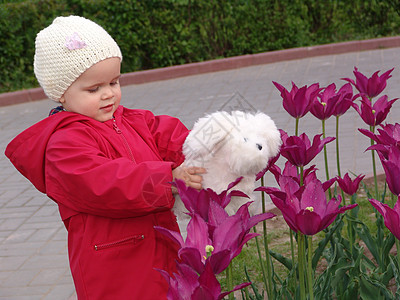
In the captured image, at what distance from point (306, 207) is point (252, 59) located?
8544 mm

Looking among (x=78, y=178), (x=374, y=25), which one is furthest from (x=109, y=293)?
(x=374, y=25)

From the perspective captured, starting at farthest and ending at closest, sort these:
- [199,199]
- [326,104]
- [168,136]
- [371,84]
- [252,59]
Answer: [252,59]
[371,84]
[326,104]
[168,136]
[199,199]

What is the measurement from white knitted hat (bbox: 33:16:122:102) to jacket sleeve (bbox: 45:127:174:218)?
19 cm

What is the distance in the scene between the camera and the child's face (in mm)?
2164

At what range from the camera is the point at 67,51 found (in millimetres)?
2160

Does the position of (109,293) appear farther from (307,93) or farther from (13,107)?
(13,107)

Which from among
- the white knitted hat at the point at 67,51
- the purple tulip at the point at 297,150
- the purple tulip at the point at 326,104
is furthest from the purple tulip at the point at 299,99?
the white knitted hat at the point at 67,51

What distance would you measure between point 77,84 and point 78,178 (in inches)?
15.0

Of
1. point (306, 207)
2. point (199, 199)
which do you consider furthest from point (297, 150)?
point (199, 199)

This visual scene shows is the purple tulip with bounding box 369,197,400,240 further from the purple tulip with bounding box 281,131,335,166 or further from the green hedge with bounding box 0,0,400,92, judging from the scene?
the green hedge with bounding box 0,0,400,92

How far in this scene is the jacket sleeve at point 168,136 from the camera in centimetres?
232

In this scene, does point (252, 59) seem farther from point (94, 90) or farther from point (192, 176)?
point (192, 176)

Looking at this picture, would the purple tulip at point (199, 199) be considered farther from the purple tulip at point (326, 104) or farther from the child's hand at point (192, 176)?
the purple tulip at point (326, 104)

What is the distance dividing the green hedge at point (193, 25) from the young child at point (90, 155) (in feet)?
25.4
